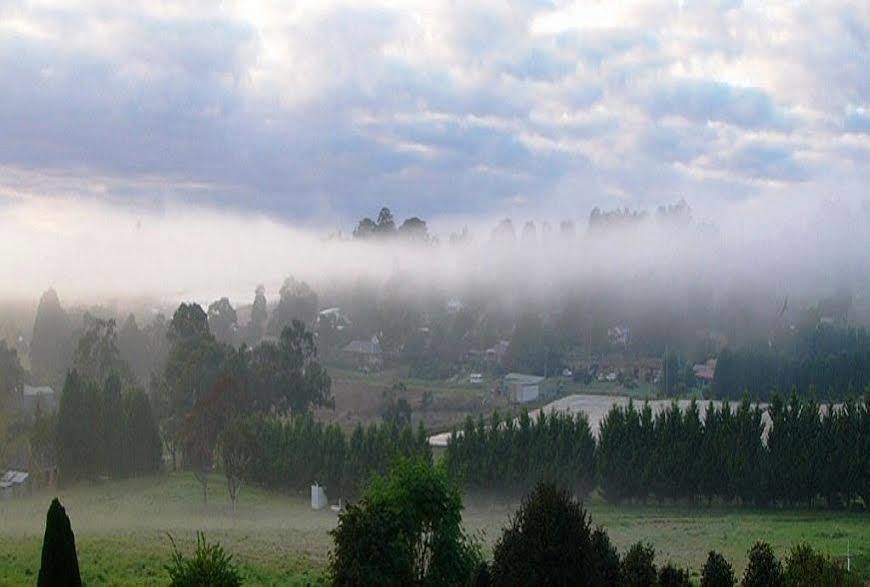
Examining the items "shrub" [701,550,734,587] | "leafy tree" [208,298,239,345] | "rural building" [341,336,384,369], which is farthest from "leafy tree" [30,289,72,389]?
"shrub" [701,550,734,587]

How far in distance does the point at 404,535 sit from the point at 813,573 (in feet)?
30.5

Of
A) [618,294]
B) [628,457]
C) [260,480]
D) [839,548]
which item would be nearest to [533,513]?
[839,548]

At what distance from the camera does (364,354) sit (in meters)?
116

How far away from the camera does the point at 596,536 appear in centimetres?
2648

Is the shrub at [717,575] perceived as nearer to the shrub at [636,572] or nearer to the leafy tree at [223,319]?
the shrub at [636,572]

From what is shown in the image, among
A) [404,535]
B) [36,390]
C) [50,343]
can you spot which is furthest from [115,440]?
[50,343]

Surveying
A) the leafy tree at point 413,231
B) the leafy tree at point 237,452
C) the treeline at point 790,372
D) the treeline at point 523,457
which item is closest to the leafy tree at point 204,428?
the leafy tree at point 237,452

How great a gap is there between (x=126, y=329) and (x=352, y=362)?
22.6 meters

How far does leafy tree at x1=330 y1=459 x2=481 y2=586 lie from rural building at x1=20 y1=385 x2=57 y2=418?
58990mm

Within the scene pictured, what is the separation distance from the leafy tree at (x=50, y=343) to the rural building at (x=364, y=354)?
27887 millimetres

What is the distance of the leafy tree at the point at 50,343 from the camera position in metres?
105

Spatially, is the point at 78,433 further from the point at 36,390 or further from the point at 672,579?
the point at 672,579

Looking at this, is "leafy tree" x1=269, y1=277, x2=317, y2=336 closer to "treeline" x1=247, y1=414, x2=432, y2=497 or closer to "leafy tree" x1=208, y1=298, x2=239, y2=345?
"leafy tree" x1=208, y1=298, x2=239, y2=345

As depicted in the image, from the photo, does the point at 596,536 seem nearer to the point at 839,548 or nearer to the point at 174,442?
the point at 839,548
